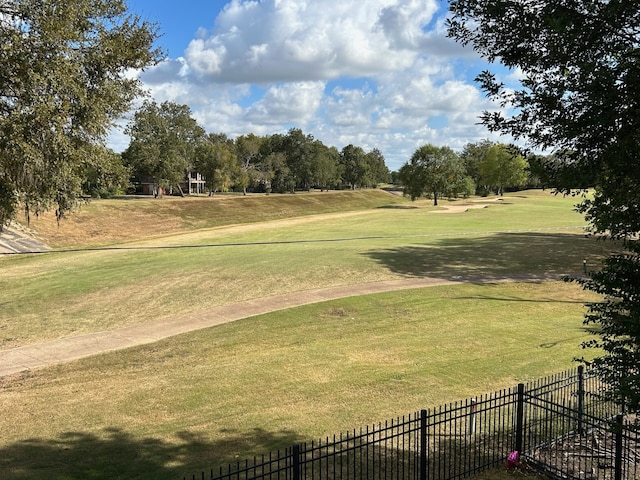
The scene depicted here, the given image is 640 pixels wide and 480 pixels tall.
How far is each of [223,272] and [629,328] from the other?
78.1 ft

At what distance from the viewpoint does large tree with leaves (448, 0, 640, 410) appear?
604 centimetres

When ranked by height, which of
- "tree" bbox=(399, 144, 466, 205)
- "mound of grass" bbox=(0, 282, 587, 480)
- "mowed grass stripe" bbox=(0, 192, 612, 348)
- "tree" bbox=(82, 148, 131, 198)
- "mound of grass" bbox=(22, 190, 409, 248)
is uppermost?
"tree" bbox=(399, 144, 466, 205)

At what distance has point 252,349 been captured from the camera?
16.8 m

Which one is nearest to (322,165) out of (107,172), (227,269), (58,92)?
(227,269)

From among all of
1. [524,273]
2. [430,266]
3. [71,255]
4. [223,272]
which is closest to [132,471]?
[223,272]

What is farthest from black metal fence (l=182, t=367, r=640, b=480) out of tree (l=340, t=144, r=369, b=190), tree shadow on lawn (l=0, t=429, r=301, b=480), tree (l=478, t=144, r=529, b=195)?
tree (l=340, t=144, r=369, b=190)

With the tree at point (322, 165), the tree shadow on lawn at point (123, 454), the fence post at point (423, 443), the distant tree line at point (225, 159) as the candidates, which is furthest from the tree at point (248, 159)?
the fence post at point (423, 443)

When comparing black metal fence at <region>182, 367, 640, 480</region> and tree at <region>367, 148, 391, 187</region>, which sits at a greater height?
tree at <region>367, 148, 391, 187</region>

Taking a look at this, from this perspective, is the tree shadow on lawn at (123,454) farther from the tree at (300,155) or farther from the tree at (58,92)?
the tree at (300,155)

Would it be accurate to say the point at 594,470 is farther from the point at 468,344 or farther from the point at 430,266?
the point at 430,266

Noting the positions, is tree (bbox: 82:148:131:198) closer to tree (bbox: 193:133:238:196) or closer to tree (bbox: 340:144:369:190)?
tree (bbox: 193:133:238:196)

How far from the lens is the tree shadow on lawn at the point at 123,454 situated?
907cm

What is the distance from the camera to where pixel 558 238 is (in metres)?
42.9

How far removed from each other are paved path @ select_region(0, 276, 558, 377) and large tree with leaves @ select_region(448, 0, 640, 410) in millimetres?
14940
